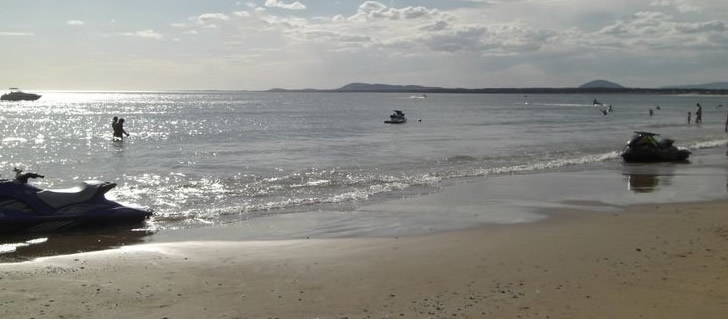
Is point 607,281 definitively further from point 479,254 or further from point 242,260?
point 242,260

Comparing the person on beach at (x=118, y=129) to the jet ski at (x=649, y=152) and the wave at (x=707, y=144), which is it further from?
the wave at (x=707, y=144)

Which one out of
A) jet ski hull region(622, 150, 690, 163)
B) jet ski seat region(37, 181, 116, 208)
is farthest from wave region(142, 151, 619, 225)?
jet ski hull region(622, 150, 690, 163)

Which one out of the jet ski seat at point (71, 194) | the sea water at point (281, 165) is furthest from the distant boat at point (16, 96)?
the jet ski seat at point (71, 194)

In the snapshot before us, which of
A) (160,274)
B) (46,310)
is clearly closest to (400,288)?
(160,274)

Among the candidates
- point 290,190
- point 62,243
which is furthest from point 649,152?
point 62,243

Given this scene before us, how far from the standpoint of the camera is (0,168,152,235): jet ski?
11.9m

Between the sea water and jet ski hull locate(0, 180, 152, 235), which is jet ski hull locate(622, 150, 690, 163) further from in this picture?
jet ski hull locate(0, 180, 152, 235)

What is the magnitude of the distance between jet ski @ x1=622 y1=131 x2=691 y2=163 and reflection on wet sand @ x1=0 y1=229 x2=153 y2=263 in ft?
64.9

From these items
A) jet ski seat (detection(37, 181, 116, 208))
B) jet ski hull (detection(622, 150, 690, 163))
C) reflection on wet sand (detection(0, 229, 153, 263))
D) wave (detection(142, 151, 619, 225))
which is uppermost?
jet ski seat (detection(37, 181, 116, 208))

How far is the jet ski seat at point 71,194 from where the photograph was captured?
489 inches

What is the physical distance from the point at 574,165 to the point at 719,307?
1864 centimetres

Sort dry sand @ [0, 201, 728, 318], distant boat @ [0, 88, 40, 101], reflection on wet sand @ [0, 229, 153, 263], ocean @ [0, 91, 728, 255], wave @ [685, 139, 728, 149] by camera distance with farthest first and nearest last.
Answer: distant boat @ [0, 88, 40, 101] → wave @ [685, 139, 728, 149] → ocean @ [0, 91, 728, 255] → reflection on wet sand @ [0, 229, 153, 263] → dry sand @ [0, 201, 728, 318]

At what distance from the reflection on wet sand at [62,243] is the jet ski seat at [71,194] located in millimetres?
761

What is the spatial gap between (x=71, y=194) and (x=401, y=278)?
7.83 m
